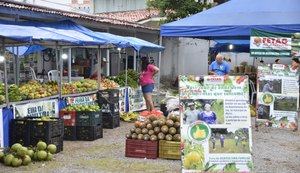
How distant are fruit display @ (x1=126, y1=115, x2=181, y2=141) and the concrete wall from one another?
16203mm

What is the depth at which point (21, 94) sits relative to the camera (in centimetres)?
859

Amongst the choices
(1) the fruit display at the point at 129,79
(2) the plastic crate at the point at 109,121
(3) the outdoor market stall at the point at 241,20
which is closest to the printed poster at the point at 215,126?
(3) the outdoor market stall at the point at 241,20

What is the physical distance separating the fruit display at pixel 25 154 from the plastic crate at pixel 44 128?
24 centimetres

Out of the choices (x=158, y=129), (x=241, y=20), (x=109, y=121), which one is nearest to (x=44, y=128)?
(x=158, y=129)

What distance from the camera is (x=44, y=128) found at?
7648mm

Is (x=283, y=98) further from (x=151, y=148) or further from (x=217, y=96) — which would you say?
(x=217, y=96)

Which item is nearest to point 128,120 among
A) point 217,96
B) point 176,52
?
point 217,96

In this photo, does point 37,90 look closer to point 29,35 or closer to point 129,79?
point 29,35

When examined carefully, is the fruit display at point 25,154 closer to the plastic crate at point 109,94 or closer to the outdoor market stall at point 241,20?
the plastic crate at point 109,94

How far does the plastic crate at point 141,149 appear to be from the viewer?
748cm

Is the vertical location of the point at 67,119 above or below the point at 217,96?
below

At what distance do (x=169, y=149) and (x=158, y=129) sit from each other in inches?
15.7

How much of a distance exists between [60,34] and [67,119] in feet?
6.03

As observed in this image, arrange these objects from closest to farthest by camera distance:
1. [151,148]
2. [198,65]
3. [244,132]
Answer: [244,132], [151,148], [198,65]
